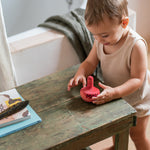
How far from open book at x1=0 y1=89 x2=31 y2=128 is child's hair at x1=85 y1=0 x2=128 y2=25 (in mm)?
413

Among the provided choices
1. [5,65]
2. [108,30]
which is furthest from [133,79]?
[5,65]

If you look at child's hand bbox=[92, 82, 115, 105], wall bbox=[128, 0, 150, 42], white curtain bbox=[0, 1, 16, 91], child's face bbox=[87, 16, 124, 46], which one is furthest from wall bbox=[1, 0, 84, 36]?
child's hand bbox=[92, 82, 115, 105]

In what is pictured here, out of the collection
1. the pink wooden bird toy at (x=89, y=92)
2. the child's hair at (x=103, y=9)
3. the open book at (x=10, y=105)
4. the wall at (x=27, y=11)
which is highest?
the child's hair at (x=103, y=9)

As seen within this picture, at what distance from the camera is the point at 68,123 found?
95 cm

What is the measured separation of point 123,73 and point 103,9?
31 cm

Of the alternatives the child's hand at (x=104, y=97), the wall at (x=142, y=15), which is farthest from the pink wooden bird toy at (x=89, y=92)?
the wall at (x=142, y=15)

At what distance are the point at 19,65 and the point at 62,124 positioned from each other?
2.08 ft

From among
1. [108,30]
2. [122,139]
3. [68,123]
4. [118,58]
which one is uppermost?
[108,30]

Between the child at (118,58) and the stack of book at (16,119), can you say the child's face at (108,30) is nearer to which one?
the child at (118,58)

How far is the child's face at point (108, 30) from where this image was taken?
3.19 ft

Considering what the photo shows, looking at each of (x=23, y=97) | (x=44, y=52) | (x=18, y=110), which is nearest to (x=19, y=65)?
(x=44, y=52)

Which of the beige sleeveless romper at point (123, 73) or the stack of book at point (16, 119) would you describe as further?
the beige sleeveless romper at point (123, 73)

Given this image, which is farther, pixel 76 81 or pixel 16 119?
pixel 76 81

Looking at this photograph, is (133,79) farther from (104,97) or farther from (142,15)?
(142,15)
